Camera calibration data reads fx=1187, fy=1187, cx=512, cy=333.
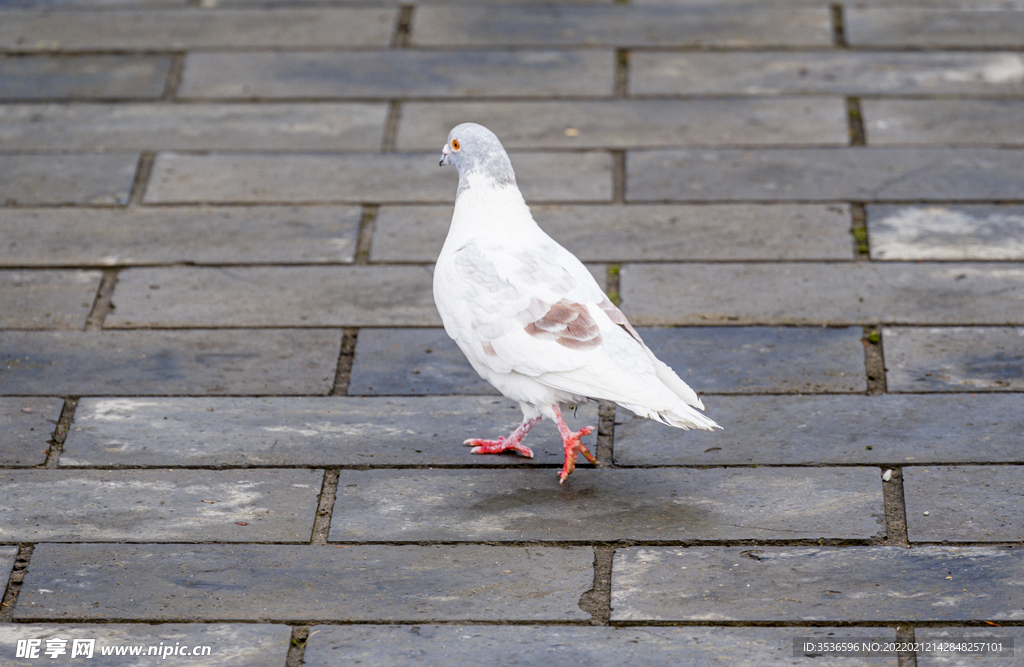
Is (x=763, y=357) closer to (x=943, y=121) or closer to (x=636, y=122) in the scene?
(x=636, y=122)

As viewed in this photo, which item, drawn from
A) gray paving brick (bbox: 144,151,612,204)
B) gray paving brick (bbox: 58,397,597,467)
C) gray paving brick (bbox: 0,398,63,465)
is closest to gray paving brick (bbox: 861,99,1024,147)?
gray paving brick (bbox: 144,151,612,204)

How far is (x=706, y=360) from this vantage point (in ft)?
15.5

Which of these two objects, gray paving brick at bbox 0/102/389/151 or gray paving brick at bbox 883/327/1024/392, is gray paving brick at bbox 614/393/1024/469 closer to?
gray paving brick at bbox 883/327/1024/392

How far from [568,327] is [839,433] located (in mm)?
1112

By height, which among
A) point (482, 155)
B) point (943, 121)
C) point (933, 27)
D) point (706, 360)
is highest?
point (482, 155)

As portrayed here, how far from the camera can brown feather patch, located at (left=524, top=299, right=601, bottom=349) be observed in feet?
12.7

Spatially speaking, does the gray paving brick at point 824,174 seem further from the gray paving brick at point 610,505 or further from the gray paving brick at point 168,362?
the gray paving brick at point 610,505

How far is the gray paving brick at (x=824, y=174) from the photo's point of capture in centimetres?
573

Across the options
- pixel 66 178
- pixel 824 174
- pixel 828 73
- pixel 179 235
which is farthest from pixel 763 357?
pixel 66 178

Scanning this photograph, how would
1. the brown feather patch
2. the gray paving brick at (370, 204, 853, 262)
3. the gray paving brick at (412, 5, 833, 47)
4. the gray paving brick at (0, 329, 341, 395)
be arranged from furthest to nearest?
the gray paving brick at (412, 5, 833, 47) → the gray paving brick at (370, 204, 853, 262) → the gray paving brick at (0, 329, 341, 395) → the brown feather patch

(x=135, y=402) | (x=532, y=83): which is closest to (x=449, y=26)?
(x=532, y=83)

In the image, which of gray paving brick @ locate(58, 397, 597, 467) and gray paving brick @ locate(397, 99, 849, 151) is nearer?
gray paving brick @ locate(58, 397, 597, 467)

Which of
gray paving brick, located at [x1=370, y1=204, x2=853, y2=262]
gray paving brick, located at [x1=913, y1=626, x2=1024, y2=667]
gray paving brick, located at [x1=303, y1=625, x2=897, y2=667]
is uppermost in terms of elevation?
gray paving brick, located at [x1=370, y1=204, x2=853, y2=262]

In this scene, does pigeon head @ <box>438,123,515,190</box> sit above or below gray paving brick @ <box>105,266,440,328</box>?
above
